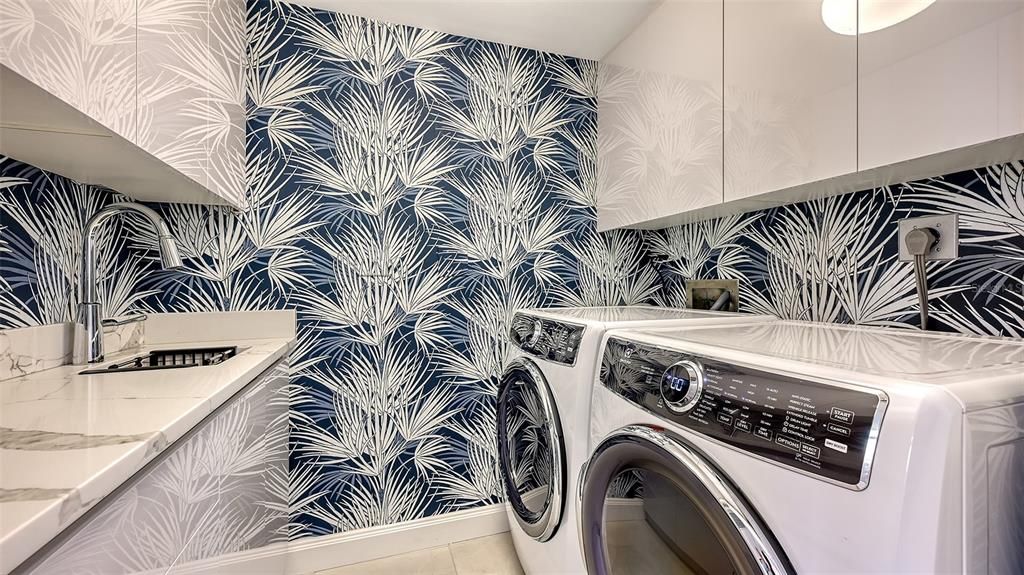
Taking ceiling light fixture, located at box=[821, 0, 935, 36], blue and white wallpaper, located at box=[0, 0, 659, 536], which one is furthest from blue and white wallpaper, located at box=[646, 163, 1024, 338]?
blue and white wallpaper, located at box=[0, 0, 659, 536]

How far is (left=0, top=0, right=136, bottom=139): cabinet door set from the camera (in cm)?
62

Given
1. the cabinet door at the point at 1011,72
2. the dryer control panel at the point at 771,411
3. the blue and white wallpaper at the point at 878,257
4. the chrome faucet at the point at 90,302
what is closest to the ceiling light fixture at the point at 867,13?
the cabinet door at the point at 1011,72

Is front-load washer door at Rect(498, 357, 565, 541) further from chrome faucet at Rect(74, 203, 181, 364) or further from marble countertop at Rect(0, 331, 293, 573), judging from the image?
chrome faucet at Rect(74, 203, 181, 364)

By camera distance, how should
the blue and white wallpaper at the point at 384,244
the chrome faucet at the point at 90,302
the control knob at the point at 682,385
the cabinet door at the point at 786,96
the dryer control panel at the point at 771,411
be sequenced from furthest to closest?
1. the blue and white wallpaper at the point at 384,244
2. the chrome faucet at the point at 90,302
3. the cabinet door at the point at 786,96
4. the control knob at the point at 682,385
5. the dryer control panel at the point at 771,411

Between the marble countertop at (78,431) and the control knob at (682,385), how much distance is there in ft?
2.79

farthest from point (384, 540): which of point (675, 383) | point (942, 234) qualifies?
point (942, 234)

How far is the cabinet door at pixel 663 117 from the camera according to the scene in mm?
1429

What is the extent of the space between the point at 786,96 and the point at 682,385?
86cm

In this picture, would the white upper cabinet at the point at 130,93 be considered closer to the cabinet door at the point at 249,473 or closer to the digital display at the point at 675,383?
the cabinet door at the point at 249,473

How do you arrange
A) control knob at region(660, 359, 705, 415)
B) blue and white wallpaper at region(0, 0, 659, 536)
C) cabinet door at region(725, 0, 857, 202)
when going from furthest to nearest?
blue and white wallpaper at region(0, 0, 659, 536) < cabinet door at region(725, 0, 857, 202) < control knob at region(660, 359, 705, 415)

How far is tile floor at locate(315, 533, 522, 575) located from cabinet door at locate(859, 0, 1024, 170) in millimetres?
1854

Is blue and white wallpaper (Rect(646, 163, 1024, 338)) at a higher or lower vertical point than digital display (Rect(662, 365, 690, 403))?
higher

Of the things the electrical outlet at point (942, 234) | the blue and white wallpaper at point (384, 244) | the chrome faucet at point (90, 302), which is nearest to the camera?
the electrical outlet at point (942, 234)

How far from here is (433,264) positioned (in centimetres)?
199
